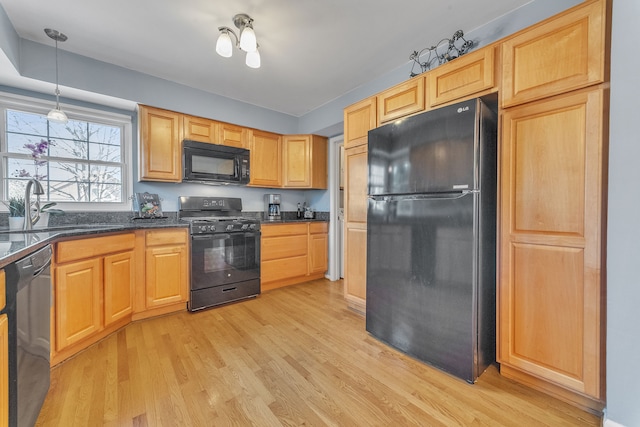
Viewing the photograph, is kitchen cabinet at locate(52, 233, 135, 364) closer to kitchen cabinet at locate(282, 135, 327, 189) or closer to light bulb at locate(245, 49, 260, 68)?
light bulb at locate(245, 49, 260, 68)

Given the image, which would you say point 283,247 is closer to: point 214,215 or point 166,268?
point 214,215

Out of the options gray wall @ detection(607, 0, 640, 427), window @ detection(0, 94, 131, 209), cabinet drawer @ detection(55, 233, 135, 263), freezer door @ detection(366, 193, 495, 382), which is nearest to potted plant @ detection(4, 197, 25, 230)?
window @ detection(0, 94, 131, 209)

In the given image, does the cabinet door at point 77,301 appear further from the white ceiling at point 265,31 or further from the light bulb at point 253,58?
the light bulb at point 253,58

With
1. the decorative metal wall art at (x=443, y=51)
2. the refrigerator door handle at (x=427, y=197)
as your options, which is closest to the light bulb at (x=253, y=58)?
the decorative metal wall art at (x=443, y=51)

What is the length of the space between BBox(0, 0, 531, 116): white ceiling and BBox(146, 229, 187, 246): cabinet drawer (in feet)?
5.46

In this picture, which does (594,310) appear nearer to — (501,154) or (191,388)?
(501,154)

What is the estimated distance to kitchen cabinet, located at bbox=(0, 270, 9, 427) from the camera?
2.97 feet

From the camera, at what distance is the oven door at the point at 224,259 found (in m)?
2.68

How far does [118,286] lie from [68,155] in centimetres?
153

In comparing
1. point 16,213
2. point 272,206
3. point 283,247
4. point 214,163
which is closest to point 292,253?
point 283,247

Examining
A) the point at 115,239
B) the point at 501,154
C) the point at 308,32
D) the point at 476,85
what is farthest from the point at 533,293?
the point at 115,239

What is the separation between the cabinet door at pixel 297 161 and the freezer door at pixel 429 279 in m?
1.87

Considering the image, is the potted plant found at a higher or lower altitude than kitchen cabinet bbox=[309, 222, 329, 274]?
higher

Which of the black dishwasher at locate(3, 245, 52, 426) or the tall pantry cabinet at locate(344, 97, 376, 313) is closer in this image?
the black dishwasher at locate(3, 245, 52, 426)
